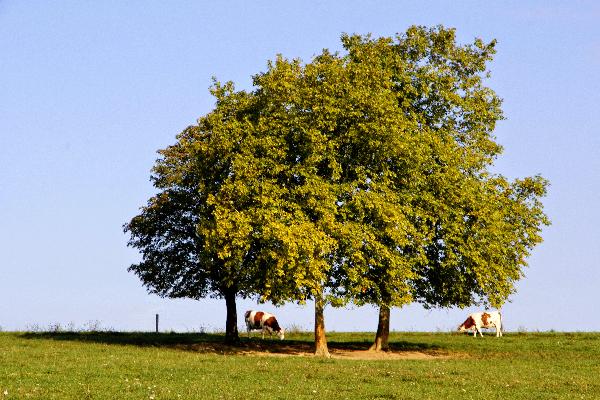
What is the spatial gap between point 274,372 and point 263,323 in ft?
98.7

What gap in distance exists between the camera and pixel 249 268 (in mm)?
51156

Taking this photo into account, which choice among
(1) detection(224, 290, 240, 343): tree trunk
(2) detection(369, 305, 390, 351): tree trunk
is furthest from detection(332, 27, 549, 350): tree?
(1) detection(224, 290, 240, 343): tree trunk

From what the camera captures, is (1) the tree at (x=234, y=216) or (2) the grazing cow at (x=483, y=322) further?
(2) the grazing cow at (x=483, y=322)

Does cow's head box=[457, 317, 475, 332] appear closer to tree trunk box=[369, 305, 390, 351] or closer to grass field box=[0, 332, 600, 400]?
grass field box=[0, 332, 600, 400]

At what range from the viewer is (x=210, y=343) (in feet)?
202

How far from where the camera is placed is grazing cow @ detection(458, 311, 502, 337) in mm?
73438

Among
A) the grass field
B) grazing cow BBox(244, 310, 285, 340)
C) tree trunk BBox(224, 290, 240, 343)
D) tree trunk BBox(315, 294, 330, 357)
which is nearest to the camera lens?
the grass field

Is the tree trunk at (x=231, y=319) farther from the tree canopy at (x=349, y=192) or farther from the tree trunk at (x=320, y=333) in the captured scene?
the tree trunk at (x=320, y=333)

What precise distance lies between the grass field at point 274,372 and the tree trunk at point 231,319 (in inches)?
39.2

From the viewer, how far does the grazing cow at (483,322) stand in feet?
241

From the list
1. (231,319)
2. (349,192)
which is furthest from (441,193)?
(231,319)

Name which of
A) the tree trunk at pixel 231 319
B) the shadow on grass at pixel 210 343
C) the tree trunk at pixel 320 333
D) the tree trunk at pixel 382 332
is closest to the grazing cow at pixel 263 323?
the shadow on grass at pixel 210 343

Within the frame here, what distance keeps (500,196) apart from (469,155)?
339 cm

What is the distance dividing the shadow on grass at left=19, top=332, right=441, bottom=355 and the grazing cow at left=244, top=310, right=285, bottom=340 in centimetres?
99
